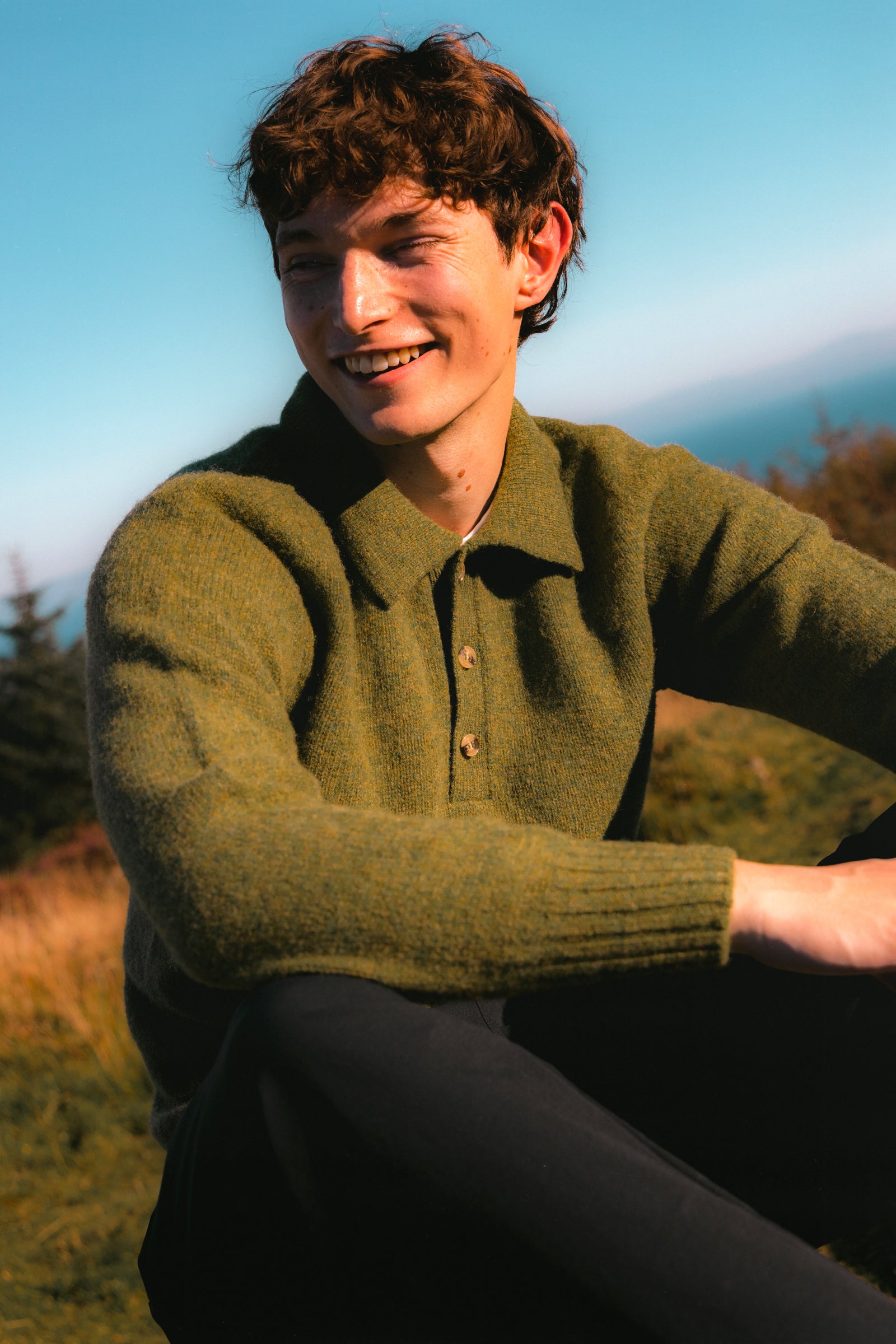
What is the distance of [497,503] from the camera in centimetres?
207

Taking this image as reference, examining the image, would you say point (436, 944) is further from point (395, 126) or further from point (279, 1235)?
point (395, 126)

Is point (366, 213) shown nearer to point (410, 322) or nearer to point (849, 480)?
point (410, 322)

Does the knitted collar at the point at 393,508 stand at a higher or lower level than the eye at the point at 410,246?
lower

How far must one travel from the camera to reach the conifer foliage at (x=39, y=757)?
15.3 metres

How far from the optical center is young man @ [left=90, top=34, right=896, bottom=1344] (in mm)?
1251

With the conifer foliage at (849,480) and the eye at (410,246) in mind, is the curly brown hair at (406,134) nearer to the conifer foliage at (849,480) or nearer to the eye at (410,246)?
the eye at (410,246)

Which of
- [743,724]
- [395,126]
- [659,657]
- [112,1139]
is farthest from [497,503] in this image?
[743,724]

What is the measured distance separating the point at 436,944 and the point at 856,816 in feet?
10.2

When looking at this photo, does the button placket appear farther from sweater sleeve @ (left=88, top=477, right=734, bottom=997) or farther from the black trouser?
the black trouser

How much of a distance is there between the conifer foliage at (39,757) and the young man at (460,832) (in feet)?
45.6

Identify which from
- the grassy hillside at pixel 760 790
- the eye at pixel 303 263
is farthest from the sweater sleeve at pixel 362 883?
the grassy hillside at pixel 760 790

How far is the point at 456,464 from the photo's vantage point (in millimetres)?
2084

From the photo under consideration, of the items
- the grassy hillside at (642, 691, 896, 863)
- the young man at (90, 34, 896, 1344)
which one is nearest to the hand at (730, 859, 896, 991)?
the young man at (90, 34, 896, 1344)

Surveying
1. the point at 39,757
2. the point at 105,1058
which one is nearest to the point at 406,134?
the point at 105,1058
